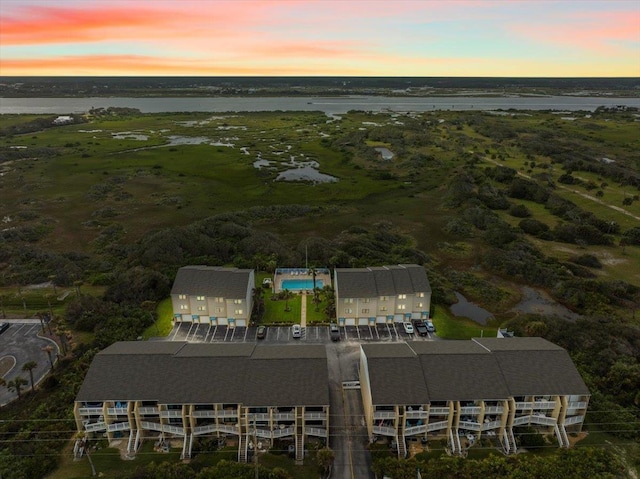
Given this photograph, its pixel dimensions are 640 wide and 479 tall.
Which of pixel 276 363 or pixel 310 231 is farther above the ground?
pixel 276 363

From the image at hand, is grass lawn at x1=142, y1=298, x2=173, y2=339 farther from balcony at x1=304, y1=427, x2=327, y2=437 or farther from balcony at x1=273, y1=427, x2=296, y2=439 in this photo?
balcony at x1=304, y1=427, x2=327, y2=437

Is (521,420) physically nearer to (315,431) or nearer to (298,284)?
(315,431)

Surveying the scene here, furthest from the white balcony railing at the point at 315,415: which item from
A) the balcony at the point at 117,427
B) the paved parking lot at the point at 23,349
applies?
the paved parking lot at the point at 23,349

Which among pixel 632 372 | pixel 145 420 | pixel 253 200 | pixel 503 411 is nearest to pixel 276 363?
pixel 145 420

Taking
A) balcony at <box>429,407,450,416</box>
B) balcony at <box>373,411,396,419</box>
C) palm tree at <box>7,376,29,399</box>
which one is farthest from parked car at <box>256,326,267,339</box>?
palm tree at <box>7,376,29,399</box>

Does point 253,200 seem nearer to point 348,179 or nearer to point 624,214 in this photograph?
point 348,179

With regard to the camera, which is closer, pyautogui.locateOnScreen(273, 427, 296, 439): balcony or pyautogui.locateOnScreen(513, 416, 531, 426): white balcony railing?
pyautogui.locateOnScreen(273, 427, 296, 439): balcony

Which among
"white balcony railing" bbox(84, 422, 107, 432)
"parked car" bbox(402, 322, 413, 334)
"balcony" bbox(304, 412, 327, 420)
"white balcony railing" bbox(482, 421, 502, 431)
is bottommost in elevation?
"parked car" bbox(402, 322, 413, 334)
